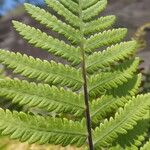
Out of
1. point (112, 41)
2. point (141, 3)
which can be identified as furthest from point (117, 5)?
point (112, 41)

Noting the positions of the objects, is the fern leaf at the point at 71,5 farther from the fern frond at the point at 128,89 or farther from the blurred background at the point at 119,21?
the blurred background at the point at 119,21

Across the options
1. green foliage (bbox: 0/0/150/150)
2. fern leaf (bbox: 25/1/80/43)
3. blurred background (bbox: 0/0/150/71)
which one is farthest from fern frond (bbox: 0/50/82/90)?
blurred background (bbox: 0/0/150/71)

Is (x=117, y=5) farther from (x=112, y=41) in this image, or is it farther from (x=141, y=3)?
(x=112, y=41)

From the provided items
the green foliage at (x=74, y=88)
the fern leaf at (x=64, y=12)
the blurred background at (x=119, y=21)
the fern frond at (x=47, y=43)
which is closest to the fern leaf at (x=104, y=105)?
the green foliage at (x=74, y=88)

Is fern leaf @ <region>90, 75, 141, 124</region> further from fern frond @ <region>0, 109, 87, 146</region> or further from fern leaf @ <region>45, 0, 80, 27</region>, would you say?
fern leaf @ <region>45, 0, 80, 27</region>

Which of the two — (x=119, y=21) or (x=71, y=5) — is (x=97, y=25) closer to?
(x=71, y=5)
